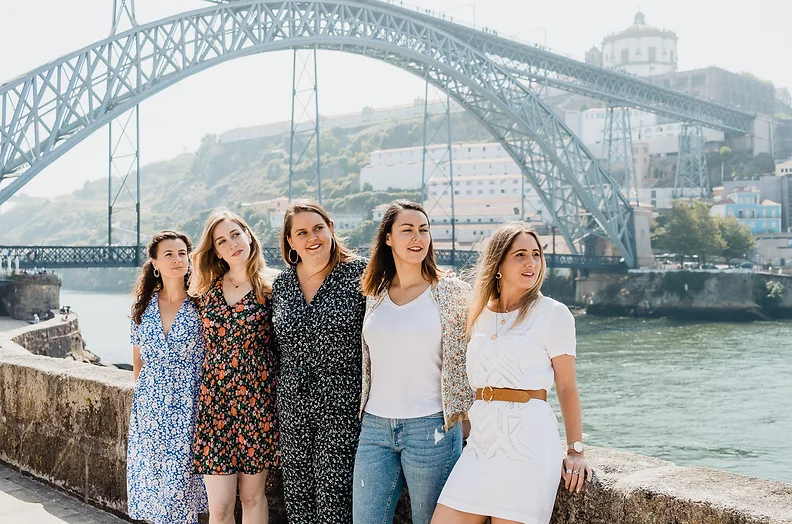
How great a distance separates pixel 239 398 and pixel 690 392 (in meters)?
12.7

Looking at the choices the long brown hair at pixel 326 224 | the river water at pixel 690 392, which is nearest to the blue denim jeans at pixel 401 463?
the long brown hair at pixel 326 224

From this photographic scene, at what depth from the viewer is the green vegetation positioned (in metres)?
31.1

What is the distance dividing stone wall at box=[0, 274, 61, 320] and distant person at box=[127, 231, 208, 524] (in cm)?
1880

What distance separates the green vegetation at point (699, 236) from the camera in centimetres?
3114

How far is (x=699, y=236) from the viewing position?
31.2 m

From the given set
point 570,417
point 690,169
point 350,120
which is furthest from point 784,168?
point 570,417

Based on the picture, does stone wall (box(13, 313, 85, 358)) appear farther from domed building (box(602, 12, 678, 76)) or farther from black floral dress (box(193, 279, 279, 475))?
domed building (box(602, 12, 678, 76))

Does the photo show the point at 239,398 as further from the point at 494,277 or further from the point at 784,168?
the point at 784,168

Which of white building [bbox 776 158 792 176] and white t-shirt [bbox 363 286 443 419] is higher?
white building [bbox 776 158 792 176]

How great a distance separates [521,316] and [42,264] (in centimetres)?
1932

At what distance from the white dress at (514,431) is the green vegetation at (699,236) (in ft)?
101

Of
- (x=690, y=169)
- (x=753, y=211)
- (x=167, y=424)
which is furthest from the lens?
(x=690, y=169)

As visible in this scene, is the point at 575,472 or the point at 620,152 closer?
the point at 575,472

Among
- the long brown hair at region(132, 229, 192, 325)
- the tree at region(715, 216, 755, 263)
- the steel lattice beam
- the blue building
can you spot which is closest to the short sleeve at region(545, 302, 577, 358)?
the long brown hair at region(132, 229, 192, 325)
